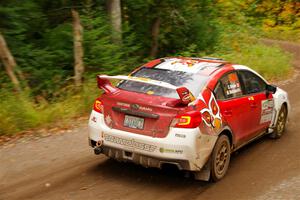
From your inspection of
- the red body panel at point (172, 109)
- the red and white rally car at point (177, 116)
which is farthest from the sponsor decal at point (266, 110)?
the red body panel at point (172, 109)

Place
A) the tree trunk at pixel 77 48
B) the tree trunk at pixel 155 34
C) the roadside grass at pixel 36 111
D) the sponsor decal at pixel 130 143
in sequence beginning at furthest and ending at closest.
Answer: the tree trunk at pixel 155 34, the tree trunk at pixel 77 48, the roadside grass at pixel 36 111, the sponsor decal at pixel 130 143

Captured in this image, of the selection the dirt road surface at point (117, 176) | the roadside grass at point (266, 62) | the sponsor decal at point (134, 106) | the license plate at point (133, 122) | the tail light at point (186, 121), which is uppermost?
the sponsor decal at point (134, 106)

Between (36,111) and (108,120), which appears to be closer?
(108,120)

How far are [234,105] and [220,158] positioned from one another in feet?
2.88

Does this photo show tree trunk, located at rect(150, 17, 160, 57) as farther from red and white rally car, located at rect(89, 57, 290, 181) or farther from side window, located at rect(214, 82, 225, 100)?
side window, located at rect(214, 82, 225, 100)

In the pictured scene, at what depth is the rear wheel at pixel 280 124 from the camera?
350 inches

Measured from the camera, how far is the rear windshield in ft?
21.1

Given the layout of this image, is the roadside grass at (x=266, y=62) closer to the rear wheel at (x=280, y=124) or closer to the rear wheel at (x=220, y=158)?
the rear wheel at (x=280, y=124)

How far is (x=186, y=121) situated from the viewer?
19.6ft

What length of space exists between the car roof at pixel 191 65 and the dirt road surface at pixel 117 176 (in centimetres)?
156

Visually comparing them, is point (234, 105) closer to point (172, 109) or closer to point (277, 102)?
point (172, 109)

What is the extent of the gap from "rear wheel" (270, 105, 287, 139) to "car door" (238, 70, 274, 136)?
0.59 m

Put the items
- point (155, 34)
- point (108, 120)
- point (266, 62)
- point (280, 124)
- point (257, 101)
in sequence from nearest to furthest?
point (108, 120), point (257, 101), point (280, 124), point (266, 62), point (155, 34)

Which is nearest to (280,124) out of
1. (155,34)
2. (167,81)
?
(167,81)
